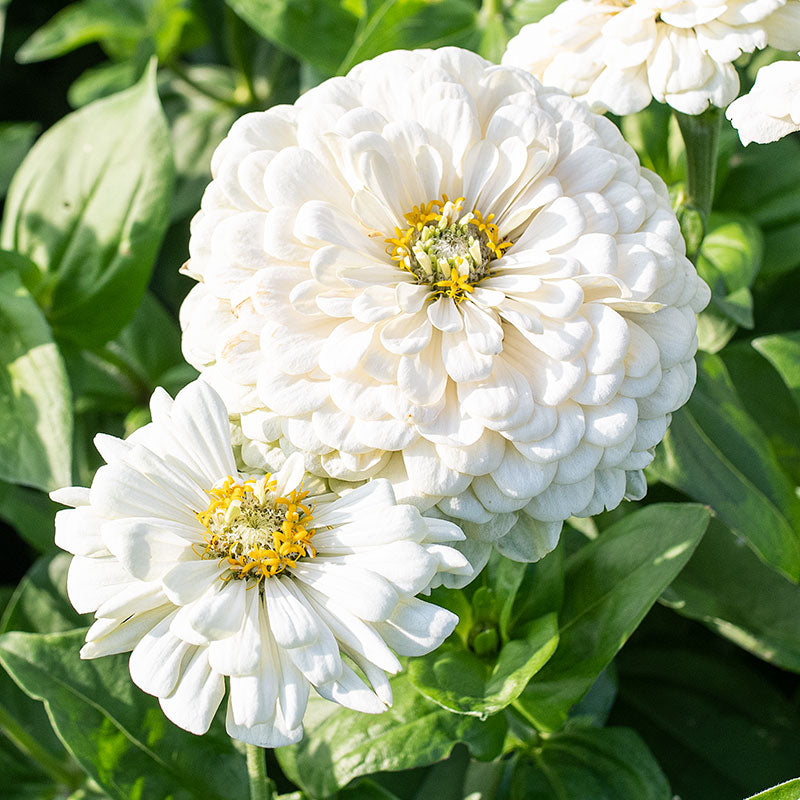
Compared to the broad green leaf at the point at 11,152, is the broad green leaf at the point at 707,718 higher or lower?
lower

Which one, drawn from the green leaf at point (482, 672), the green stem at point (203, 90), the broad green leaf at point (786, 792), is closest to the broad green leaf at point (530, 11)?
the green stem at point (203, 90)

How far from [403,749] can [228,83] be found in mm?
975

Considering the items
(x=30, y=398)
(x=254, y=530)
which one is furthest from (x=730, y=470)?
(x=30, y=398)

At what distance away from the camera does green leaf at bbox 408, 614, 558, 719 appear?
60 cm

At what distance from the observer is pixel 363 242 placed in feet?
1.83

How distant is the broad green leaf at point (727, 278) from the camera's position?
79 centimetres

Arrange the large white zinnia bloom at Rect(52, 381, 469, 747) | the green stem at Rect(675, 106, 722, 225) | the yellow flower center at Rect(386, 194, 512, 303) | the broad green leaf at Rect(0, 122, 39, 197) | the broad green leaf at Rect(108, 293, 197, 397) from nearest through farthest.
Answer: the large white zinnia bloom at Rect(52, 381, 469, 747) → the yellow flower center at Rect(386, 194, 512, 303) → the green stem at Rect(675, 106, 722, 225) → the broad green leaf at Rect(108, 293, 197, 397) → the broad green leaf at Rect(0, 122, 39, 197)

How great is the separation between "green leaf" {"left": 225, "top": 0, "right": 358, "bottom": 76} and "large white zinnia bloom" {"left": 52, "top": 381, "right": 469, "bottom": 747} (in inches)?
22.3

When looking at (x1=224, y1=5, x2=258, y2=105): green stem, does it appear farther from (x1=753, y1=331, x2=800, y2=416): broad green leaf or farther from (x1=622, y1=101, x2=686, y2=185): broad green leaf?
(x1=753, y1=331, x2=800, y2=416): broad green leaf

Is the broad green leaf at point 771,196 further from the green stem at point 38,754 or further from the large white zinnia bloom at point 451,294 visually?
the green stem at point 38,754

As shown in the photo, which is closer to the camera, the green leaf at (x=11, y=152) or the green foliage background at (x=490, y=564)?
the green foliage background at (x=490, y=564)

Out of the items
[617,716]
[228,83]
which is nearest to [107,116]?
[228,83]

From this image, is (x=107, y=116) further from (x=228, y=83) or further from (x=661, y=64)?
(x=661, y=64)

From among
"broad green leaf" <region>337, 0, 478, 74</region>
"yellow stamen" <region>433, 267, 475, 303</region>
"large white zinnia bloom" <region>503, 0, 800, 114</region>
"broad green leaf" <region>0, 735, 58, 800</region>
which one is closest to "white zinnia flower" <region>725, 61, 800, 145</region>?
"large white zinnia bloom" <region>503, 0, 800, 114</region>
